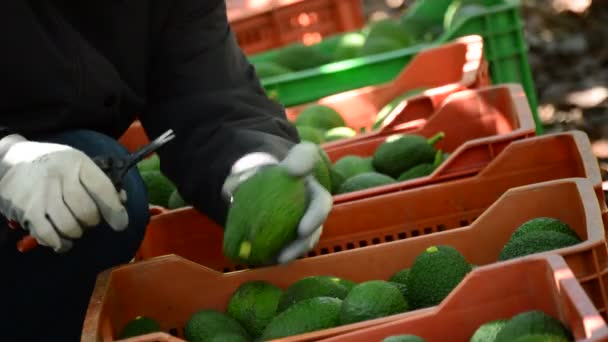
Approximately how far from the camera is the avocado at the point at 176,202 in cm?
334

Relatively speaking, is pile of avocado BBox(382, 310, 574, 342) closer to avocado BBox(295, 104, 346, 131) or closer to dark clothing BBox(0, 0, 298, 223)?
dark clothing BBox(0, 0, 298, 223)

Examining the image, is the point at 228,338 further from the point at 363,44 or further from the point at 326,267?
the point at 363,44

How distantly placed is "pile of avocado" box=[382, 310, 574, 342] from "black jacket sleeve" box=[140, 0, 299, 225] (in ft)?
3.17

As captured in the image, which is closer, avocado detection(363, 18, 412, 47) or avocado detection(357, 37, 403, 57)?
avocado detection(357, 37, 403, 57)

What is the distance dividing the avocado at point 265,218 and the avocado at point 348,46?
2145 mm

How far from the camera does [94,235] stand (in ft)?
9.50

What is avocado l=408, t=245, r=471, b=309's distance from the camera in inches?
94.9

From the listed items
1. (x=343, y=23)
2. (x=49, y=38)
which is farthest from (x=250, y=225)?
(x=343, y=23)

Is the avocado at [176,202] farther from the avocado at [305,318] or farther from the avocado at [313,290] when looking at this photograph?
the avocado at [305,318]

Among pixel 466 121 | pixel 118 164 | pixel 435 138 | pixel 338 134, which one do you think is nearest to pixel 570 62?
pixel 338 134

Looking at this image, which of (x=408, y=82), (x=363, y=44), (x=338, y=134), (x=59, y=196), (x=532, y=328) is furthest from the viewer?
(x=363, y=44)

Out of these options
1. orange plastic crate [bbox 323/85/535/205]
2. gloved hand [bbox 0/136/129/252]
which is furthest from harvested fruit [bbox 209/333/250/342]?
orange plastic crate [bbox 323/85/535/205]

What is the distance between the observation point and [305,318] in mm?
2330

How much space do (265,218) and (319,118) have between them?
4.54 feet
